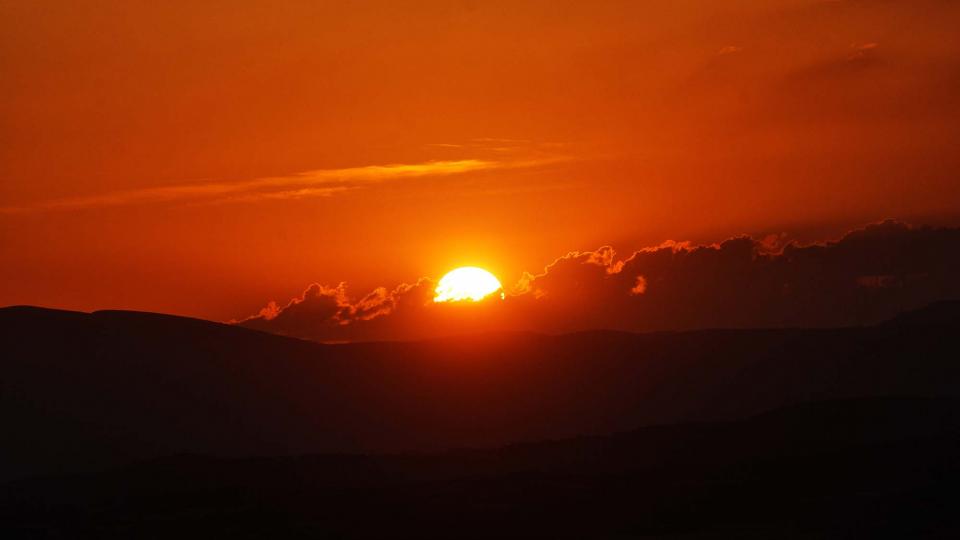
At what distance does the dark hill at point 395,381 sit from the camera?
113 m

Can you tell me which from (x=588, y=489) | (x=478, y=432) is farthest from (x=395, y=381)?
(x=588, y=489)

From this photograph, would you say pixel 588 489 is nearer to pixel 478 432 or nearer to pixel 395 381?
pixel 478 432

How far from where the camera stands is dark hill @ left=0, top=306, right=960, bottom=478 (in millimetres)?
113375

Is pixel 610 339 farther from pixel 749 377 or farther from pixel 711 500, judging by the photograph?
pixel 711 500

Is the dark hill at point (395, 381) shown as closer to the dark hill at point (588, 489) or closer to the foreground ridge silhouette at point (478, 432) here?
the foreground ridge silhouette at point (478, 432)

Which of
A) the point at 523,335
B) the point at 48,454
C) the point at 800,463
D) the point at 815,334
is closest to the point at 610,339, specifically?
the point at 523,335

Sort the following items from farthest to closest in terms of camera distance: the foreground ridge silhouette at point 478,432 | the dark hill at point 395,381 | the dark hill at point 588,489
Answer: the dark hill at point 395,381
the foreground ridge silhouette at point 478,432
the dark hill at point 588,489

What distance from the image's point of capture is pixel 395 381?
128 meters

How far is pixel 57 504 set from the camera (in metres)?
81.6

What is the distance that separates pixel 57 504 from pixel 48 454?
21.7 m

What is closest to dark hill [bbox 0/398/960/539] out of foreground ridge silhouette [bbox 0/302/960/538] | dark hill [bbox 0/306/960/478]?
foreground ridge silhouette [bbox 0/302/960/538]

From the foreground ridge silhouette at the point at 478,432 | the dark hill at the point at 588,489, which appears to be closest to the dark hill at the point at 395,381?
the foreground ridge silhouette at the point at 478,432

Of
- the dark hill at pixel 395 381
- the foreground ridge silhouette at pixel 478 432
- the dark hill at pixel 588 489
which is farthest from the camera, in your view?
the dark hill at pixel 395 381

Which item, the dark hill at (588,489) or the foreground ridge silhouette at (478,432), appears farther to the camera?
the foreground ridge silhouette at (478,432)
